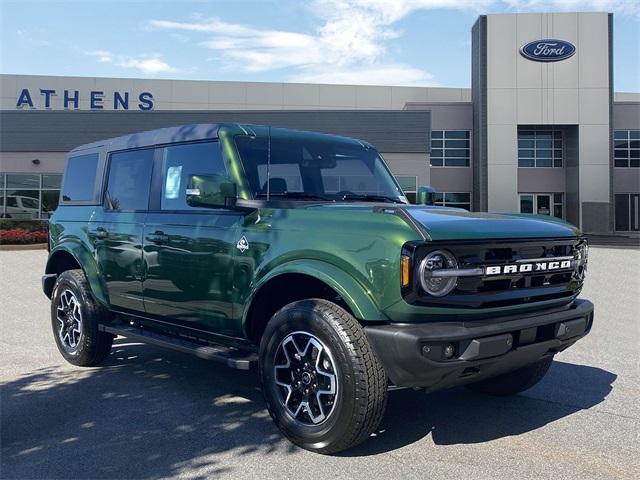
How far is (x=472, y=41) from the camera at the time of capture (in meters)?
34.7

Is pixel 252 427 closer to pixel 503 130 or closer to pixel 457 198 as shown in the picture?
pixel 503 130

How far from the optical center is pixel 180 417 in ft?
13.9

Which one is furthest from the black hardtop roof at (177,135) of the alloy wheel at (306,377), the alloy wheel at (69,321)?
the alloy wheel at (306,377)

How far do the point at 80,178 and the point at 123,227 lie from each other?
1.34m

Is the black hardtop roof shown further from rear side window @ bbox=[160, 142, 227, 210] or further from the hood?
the hood

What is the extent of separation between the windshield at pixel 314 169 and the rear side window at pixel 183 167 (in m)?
0.23

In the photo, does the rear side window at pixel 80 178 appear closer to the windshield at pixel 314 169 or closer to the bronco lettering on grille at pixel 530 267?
the windshield at pixel 314 169

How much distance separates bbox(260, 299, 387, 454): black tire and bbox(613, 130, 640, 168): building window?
35.4 metres

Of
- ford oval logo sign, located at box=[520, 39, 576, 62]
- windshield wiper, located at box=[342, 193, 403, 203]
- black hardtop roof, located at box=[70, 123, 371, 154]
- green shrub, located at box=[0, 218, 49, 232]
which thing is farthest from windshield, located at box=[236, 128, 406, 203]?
ford oval logo sign, located at box=[520, 39, 576, 62]

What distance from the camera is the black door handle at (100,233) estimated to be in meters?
5.33

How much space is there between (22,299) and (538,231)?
31.1ft

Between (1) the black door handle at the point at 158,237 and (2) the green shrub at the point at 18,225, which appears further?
(2) the green shrub at the point at 18,225

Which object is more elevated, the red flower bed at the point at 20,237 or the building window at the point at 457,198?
the building window at the point at 457,198

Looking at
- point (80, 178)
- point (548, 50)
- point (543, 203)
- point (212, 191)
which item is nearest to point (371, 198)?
point (212, 191)
